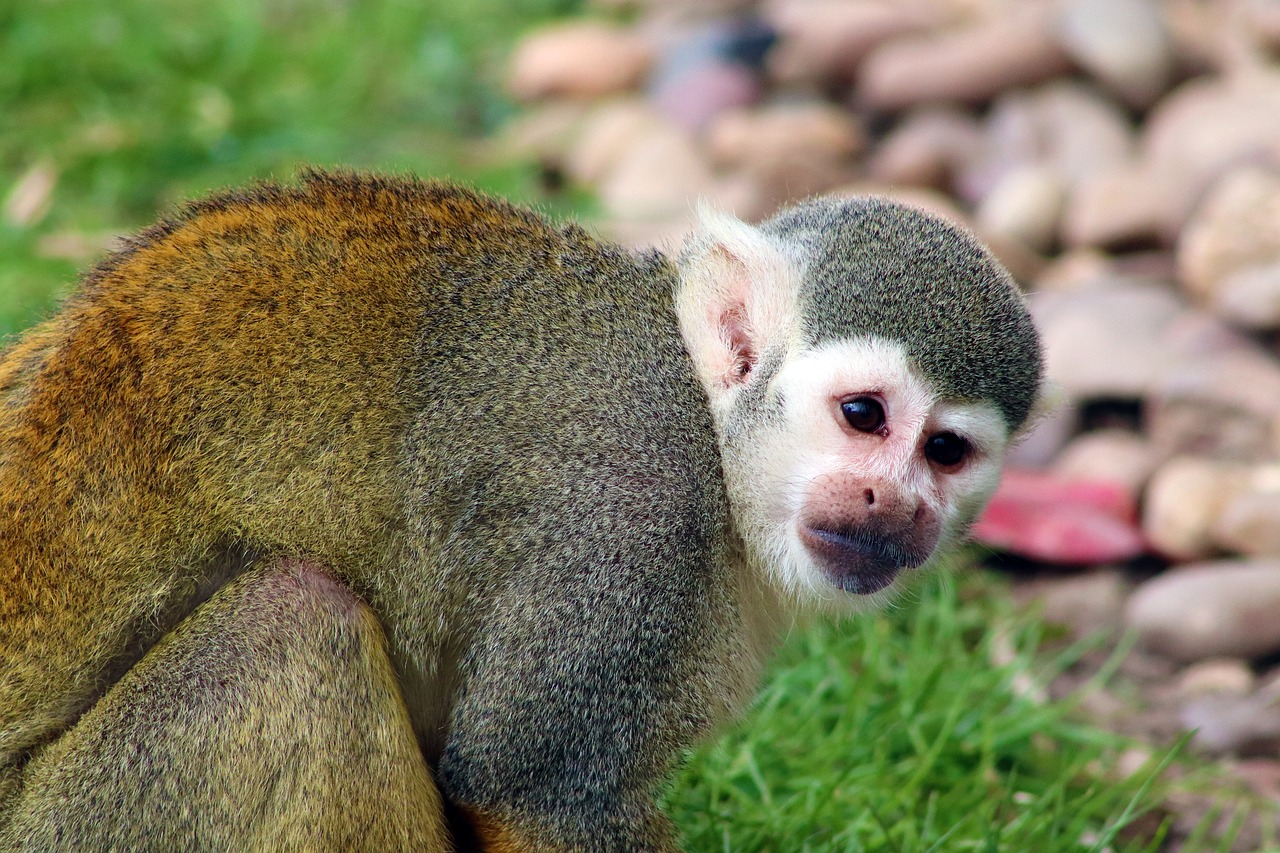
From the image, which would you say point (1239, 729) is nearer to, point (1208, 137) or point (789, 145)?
point (1208, 137)

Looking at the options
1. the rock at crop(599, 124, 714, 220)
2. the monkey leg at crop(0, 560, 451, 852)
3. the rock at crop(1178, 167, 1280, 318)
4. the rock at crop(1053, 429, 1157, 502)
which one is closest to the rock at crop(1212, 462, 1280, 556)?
the rock at crop(1053, 429, 1157, 502)

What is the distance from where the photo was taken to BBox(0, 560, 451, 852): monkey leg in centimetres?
267

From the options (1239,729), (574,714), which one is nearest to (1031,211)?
(1239,729)

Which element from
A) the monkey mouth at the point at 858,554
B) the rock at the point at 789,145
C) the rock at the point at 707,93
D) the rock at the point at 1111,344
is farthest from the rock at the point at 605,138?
the monkey mouth at the point at 858,554

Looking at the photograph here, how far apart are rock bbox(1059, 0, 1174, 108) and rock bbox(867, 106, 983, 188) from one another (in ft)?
2.55

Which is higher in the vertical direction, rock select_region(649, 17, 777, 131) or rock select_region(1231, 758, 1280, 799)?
rock select_region(649, 17, 777, 131)

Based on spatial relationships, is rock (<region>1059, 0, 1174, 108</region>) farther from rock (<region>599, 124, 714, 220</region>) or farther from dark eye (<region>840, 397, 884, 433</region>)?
dark eye (<region>840, 397, 884, 433</region>)

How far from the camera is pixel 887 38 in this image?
8.58 meters

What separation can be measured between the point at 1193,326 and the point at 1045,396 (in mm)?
3103

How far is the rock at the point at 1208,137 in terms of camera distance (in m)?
6.64

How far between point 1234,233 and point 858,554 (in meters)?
3.95

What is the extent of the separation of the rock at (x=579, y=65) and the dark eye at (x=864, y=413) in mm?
6592

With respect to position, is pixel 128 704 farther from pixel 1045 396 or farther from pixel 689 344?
pixel 1045 396

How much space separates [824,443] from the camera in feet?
10.3
